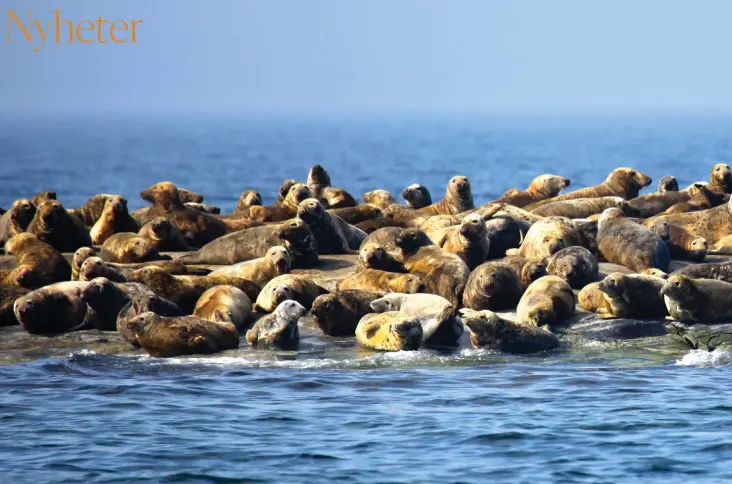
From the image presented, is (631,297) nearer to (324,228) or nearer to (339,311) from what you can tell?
(339,311)

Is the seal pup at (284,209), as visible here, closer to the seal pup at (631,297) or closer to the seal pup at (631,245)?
the seal pup at (631,245)

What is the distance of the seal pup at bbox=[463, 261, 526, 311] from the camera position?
15.0m

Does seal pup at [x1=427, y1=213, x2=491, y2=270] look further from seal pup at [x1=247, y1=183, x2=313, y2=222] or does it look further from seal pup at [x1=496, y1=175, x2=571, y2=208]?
seal pup at [x1=496, y1=175, x2=571, y2=208]

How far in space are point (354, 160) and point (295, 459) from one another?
91956mm

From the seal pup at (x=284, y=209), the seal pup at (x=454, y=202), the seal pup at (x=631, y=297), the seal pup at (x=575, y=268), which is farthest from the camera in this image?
the seal pup at (x=454, y=202)

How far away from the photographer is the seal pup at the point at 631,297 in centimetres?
1452

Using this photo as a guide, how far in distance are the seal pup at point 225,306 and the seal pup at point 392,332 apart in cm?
146

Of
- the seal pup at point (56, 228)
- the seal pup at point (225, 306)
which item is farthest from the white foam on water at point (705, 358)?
the seal pup at point (56, 228)

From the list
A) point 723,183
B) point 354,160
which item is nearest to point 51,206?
point 723,183

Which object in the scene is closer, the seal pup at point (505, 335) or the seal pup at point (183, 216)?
the seal pup at point (505, 335)

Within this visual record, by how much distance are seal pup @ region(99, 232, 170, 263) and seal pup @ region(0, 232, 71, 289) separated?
88cm

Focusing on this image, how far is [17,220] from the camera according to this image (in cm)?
2014

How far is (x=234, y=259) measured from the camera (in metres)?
18.0

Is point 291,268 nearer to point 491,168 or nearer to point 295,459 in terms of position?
point 295,459
